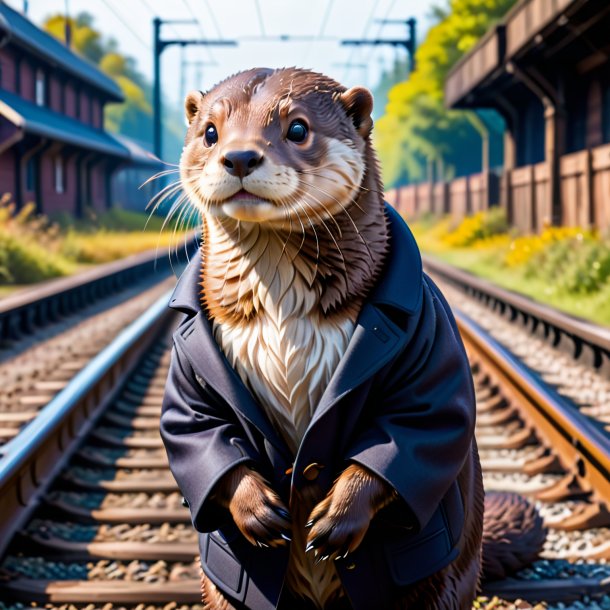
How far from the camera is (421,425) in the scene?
2004 millimetres

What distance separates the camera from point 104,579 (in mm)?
3420

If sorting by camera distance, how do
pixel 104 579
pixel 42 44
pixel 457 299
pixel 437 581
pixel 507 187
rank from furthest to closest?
pixel 42 44 → pixel 507 187 → pixel 457 299 → pixel 104 579 → pixel 437 581

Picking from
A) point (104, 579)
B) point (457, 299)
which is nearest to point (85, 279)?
point (457, 299)

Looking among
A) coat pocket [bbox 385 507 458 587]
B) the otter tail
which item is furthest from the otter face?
the otter tail

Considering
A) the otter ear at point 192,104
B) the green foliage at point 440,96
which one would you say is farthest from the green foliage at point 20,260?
the green foliage at point 440,96

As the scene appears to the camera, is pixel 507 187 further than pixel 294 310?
Yes

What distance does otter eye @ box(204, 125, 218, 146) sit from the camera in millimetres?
2021

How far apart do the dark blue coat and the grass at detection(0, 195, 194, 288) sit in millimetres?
407

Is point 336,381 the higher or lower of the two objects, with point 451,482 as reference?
higher

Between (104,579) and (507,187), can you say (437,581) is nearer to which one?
(104,579)

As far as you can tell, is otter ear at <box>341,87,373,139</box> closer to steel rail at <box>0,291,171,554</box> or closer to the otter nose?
the otter nose

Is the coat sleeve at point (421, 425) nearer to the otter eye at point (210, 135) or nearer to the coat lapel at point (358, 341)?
the coat lapel at point (358, 341)

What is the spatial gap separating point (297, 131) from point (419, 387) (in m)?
0.65

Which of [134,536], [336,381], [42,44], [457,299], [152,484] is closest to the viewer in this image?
[336,381]
